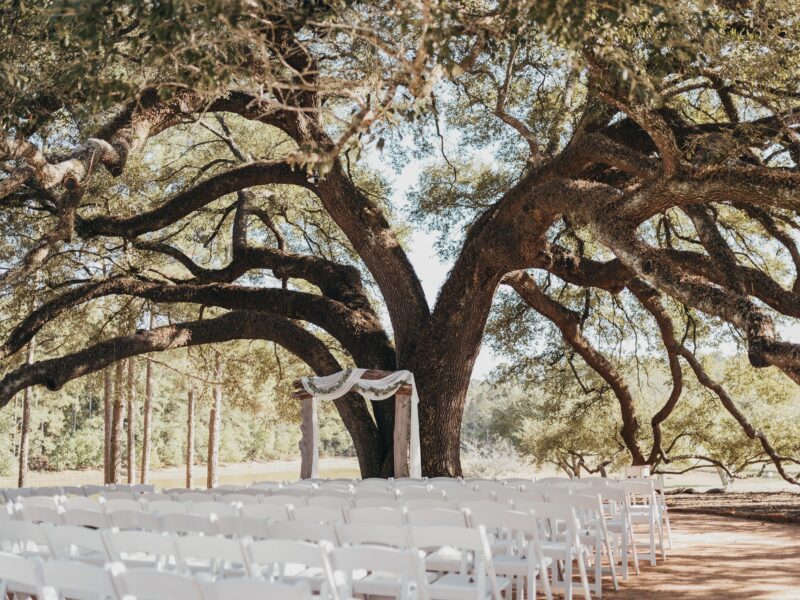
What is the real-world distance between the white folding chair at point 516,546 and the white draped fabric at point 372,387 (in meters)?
4.74

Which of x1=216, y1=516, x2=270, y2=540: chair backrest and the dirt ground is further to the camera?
the dirt ground

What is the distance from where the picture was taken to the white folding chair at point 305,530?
445 centimetres

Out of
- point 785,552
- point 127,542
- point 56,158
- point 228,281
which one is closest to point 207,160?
point 228,281

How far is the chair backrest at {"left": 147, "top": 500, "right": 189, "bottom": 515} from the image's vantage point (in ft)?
18.8

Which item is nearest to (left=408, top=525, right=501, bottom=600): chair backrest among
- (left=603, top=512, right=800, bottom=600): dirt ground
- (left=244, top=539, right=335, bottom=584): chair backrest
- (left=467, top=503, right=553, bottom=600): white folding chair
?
(left=467, top=503, right=553, bottom=600): white folding chair

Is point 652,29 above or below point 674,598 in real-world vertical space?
above

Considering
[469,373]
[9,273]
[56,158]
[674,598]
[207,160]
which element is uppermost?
[207,160]

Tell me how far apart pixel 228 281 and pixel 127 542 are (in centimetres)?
1041

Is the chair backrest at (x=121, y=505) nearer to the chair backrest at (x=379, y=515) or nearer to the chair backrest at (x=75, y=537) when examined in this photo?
the chair backrest at (x=75, y=537)

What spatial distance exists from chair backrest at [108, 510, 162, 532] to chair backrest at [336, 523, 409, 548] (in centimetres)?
137

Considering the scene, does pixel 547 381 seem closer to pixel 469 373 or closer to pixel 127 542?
pixel 469 373

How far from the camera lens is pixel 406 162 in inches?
603

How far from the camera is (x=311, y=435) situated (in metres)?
11.5

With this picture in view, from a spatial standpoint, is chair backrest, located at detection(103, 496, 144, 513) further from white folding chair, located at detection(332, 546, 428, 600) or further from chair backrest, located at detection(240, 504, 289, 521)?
white folding chair, located at detection(332, 546, 428, 600)
